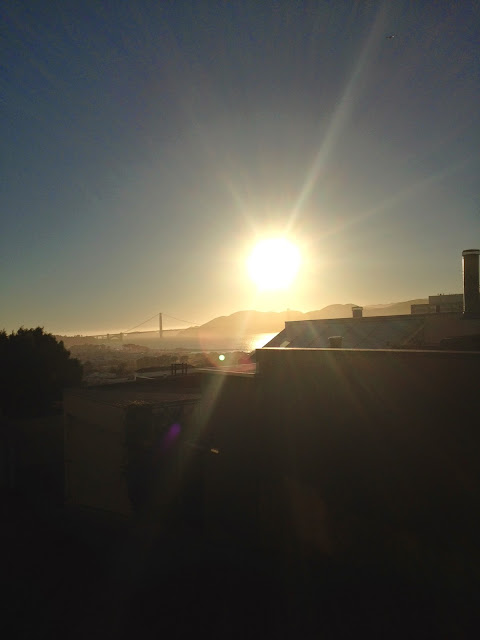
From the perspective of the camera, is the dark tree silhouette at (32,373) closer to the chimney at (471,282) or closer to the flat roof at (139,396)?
the flat roof at (139,396)

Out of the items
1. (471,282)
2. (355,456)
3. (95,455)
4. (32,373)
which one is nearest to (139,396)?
(95,455)

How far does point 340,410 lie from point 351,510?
139 cm

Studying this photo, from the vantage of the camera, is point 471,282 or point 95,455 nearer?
point 95,455

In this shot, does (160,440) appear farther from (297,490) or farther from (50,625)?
(50,625)

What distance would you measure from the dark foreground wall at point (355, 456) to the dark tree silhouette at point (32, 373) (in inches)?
388

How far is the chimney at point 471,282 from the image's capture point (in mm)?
Result: 13510

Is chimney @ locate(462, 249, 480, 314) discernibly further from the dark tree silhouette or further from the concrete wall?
the dark tree silhouette

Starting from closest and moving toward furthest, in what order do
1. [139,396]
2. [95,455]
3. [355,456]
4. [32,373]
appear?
[355,456], [95,455], [139,396], [32,373]

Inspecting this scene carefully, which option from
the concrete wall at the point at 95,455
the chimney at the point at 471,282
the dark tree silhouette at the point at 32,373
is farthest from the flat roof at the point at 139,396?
the chimney at the point at 471,282

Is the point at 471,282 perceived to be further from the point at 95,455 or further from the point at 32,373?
the point at 32,373

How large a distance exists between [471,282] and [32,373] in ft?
47.0

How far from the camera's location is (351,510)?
22.9 feet

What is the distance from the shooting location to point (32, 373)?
17.3 metres

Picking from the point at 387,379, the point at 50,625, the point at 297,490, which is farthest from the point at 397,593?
the point at 50,625
